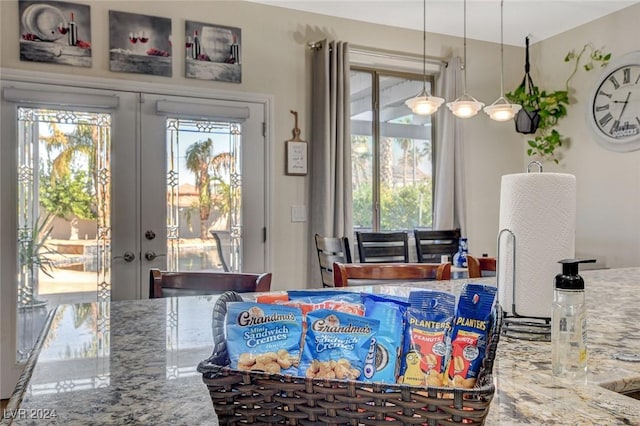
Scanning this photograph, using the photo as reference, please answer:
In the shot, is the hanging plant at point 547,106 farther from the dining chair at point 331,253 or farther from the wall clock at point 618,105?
the dining chair at point 331,253

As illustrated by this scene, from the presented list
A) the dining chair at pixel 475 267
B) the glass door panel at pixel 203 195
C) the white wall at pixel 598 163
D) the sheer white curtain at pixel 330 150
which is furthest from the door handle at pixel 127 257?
the white wall at pixel 598 163

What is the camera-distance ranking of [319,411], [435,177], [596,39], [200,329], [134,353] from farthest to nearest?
[435,177] → [596,39] → [200,329] → [134,353] → [319,411]

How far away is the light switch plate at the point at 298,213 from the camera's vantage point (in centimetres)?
382

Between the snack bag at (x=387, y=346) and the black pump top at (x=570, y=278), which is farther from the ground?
the black pump top at (x=570, y=278)

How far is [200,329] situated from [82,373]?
348 millimetres

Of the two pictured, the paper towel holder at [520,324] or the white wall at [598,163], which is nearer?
the paper towel holder at [520,324]

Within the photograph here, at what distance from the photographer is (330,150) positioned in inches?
147

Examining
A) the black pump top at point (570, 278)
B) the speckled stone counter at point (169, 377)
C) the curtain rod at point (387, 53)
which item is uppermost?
the curtain rod at point (387, 53)

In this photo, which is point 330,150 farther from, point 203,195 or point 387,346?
point 387,346

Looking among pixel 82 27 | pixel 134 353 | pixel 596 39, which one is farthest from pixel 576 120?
pixel 134 353

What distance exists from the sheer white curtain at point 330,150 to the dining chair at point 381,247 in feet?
1.21

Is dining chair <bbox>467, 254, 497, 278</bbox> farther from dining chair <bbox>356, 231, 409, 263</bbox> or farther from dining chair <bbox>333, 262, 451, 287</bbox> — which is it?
dining chair <bbox>356, 231, 409, 263</bbox>

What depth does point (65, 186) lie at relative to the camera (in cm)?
324

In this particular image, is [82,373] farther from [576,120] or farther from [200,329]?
[576,120]
